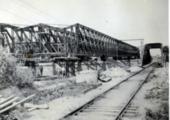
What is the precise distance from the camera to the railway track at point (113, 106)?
247 centimetres

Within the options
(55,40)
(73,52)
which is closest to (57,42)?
(55,40)

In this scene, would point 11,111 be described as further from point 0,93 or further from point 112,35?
point 112,35

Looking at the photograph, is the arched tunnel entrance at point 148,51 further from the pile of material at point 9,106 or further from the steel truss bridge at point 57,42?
the pile of material at point 9,106

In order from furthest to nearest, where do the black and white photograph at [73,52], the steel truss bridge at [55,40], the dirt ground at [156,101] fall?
1. the steel truss bridge at [55,40]
2. the black and white photograph at [73,52]
3. the dirt ground at [156,101]

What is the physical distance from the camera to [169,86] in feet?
7.99

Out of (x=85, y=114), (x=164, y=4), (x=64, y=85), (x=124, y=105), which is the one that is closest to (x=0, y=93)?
(x=64, y=85)

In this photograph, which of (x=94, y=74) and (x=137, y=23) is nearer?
(x=137, y=23)

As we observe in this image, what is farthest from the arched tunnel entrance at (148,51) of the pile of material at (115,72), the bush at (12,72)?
the bush at (12,72)

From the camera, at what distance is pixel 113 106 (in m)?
2.73

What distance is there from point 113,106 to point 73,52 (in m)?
0.75

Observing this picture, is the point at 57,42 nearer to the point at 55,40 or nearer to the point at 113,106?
the point at 55,40

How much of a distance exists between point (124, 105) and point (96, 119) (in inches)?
15.1

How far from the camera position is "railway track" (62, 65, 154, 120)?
8.10 feet

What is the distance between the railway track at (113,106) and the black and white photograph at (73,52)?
1cm
